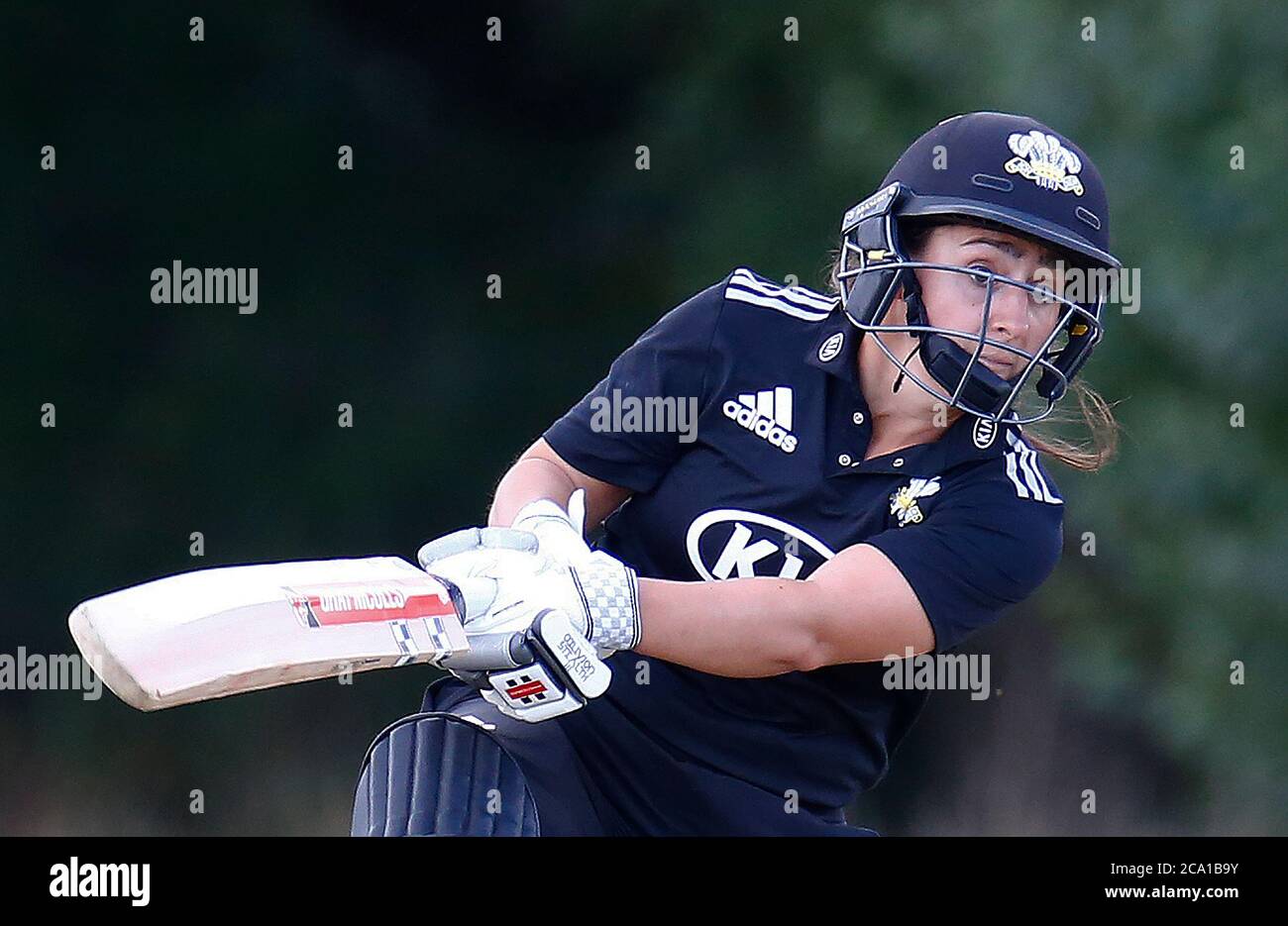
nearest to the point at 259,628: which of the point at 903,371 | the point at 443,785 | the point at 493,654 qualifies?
the point at 493,654

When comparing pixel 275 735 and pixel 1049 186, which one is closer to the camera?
pixel 1049 186

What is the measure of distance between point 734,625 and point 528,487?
20.0 inches

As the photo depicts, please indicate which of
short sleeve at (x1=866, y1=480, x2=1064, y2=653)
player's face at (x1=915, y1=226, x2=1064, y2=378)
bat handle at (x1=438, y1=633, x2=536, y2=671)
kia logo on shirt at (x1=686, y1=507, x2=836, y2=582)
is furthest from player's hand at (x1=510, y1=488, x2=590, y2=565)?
player's face at (x1=915, y1=226, x2=1064, y2=378)

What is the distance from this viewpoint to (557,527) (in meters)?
2.91

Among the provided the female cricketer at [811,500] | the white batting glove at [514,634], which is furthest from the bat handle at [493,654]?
the female cricketer at [811,500]

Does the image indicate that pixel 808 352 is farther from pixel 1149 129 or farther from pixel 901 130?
pixel 901 130

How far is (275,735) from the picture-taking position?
911 centimetres

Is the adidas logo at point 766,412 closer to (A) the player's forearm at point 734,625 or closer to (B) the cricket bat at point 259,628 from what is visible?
(A) the player's forearm at point 734,625

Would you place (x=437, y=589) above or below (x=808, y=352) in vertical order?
below

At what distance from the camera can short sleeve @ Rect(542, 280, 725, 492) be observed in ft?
11.0

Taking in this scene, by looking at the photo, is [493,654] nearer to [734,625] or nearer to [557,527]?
[557,527]

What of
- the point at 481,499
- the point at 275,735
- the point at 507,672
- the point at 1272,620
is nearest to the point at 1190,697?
the point at 1272,620

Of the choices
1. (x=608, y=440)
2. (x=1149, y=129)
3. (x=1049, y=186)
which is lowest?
(x=608, y=440)

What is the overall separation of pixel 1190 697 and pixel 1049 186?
564cm
